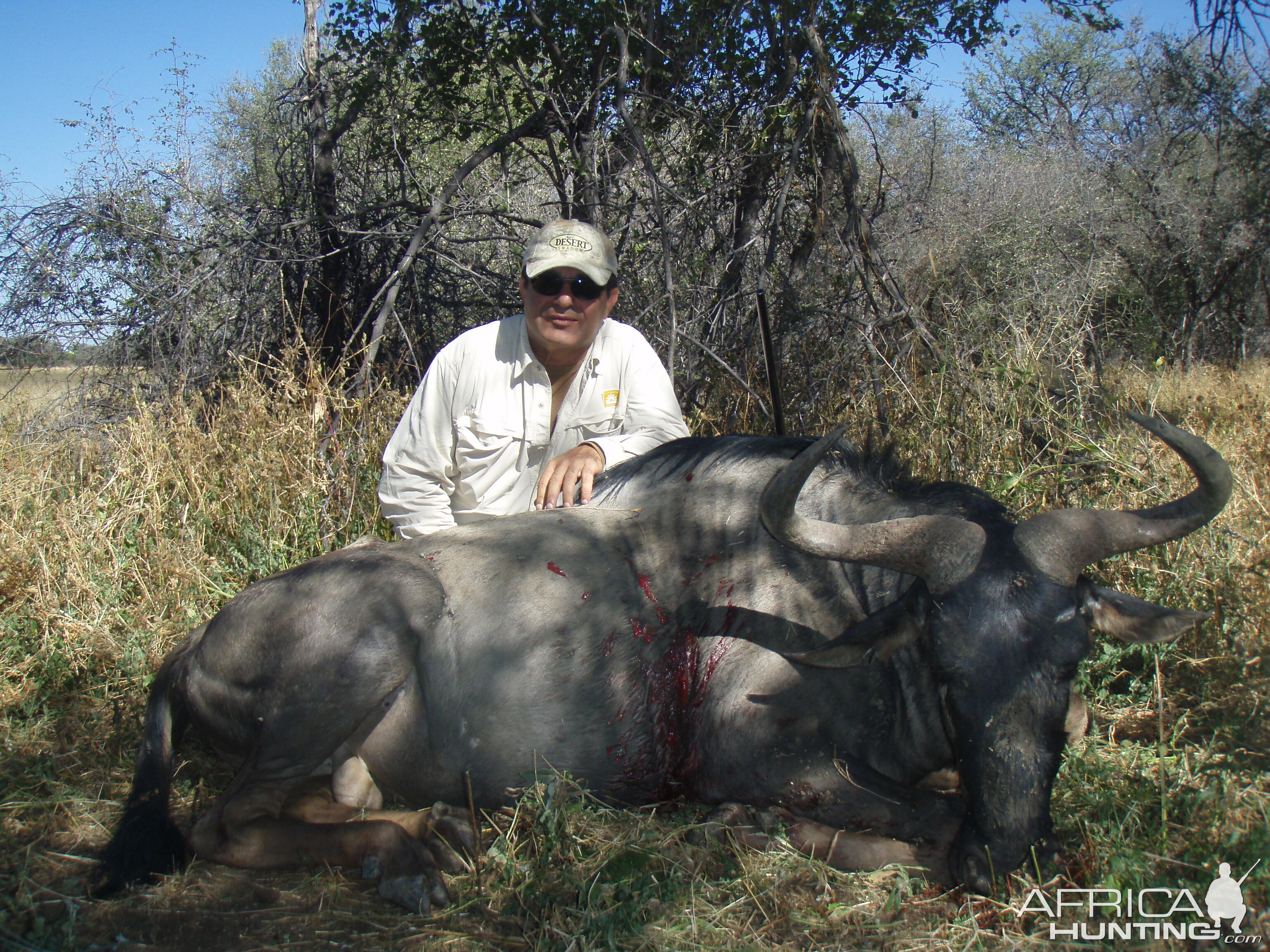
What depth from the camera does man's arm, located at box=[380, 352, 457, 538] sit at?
12.5ft

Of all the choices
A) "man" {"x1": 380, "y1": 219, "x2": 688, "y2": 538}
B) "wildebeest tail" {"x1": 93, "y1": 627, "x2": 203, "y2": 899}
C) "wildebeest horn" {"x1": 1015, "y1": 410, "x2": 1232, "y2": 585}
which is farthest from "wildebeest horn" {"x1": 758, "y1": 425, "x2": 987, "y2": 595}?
"wildebeest tail" {"x1": 93, "y1": 627, "x2": 203, "y2": 899}

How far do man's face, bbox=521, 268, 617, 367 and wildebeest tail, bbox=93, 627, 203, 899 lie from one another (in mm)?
1824

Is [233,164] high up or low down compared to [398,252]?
up

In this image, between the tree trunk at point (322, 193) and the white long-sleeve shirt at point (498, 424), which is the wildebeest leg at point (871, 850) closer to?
the white long-sleeve shirt at point (498, 424)

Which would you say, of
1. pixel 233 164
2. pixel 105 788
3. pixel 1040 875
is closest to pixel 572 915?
pixel 1040 875

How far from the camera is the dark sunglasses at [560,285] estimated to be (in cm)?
→ 373

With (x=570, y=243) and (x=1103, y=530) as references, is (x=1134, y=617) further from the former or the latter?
(x=570, y=243)

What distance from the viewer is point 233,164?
28.4 feet

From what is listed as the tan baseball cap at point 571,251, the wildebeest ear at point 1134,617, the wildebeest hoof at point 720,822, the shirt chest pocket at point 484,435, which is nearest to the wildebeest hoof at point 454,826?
the wildebeest hoof at point 720,822

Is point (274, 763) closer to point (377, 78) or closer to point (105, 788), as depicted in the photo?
point (105, 788)

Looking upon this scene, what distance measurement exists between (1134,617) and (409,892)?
2.28 m

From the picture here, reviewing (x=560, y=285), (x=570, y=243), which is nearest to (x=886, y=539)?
(x=560, y=285)

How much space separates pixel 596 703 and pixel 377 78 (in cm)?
517

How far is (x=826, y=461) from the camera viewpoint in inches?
128
